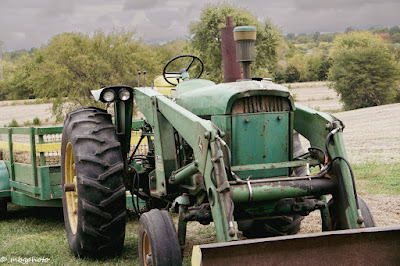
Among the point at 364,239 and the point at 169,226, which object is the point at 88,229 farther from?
the point at 364,239

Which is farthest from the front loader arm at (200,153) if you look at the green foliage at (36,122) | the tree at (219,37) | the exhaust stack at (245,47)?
the green foliage at (36,122)

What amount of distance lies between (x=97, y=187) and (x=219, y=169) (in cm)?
143

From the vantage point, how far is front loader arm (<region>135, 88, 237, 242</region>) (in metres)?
3.86

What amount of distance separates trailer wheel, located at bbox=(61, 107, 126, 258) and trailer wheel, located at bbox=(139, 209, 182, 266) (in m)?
0.69

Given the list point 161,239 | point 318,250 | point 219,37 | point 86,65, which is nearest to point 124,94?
point 161,239

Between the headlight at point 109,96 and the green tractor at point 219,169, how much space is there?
0.02 metres

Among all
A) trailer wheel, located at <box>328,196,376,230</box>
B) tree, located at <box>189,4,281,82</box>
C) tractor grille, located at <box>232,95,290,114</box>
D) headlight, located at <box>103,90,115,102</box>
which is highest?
tree, located at <box>189,4,281,82</box>

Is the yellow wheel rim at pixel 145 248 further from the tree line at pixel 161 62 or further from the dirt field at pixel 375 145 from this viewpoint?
the tree line at pixel 161 62

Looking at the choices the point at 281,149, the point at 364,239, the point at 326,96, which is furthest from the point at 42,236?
the point at 326,96

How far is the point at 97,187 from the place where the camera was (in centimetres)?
482

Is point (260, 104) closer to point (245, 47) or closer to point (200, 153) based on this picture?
point (245, 47)

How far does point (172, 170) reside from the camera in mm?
5027

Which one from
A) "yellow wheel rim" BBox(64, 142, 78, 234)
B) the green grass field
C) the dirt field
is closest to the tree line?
the dirt field

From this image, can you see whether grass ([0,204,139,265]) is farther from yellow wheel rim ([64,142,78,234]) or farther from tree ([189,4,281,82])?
tree ([189,4,281,82])
